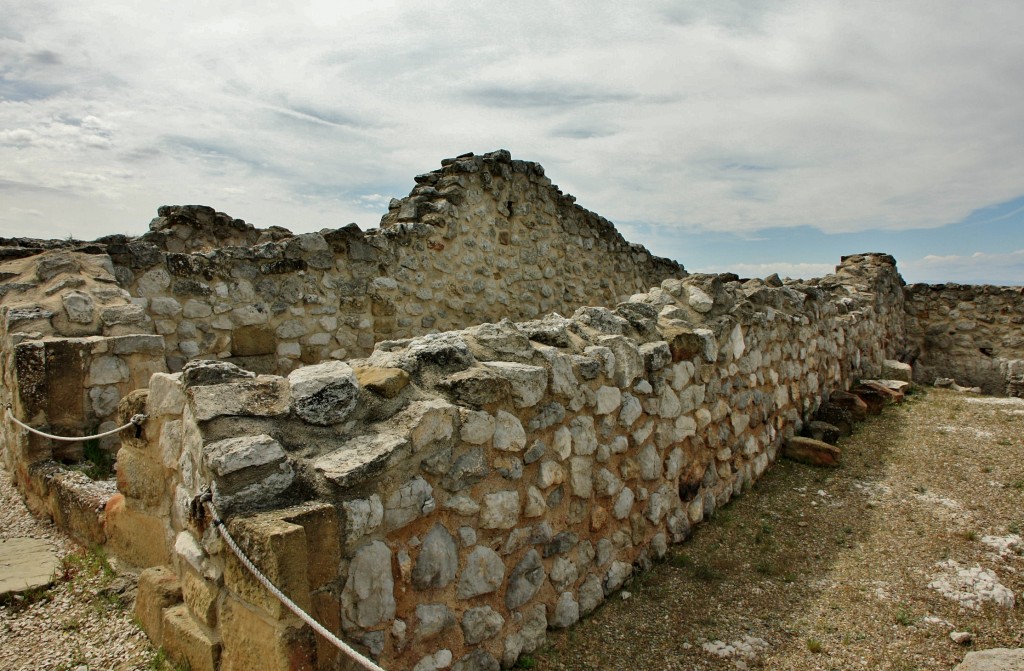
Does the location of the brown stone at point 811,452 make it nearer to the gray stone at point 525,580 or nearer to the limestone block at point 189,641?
the gray stone at point 525,580

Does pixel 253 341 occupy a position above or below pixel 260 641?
above

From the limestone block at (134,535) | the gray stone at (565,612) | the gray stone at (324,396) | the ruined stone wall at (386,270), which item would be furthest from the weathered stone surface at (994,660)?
the ruined stone wall at (386,270)

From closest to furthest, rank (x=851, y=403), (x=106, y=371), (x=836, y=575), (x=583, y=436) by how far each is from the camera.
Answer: (x=583, y=436) < (x=836, y=575) < (x=106, y=371) < (x=851, y=403)

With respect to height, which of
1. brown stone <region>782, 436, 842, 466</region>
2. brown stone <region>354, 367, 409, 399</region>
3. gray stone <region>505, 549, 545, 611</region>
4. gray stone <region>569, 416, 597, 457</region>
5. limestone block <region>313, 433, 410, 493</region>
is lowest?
gray stone <region>505, 549, 545, 611</region>

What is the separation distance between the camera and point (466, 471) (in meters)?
2.62

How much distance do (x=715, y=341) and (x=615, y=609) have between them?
2.05 metres

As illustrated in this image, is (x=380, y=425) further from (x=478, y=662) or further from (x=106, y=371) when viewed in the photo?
(x=106, y=371)

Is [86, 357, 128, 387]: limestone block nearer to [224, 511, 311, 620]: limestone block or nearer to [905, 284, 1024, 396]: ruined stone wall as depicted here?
[224, 511, 311, 620]: limestone block

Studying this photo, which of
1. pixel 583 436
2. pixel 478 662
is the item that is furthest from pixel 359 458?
pixel 583 436

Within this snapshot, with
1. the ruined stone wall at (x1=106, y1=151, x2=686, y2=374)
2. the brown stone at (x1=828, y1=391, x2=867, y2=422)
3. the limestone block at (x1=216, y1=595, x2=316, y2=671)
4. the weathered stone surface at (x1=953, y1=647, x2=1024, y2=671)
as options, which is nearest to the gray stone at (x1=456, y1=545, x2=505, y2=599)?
the limestone block at (x1=216, y1=595, x2=316, y2=671)

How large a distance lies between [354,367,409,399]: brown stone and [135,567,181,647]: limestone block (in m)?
1.16

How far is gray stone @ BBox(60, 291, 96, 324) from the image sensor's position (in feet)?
14.8

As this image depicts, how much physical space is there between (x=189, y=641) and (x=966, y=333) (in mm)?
12629

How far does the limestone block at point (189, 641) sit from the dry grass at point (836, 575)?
1.33m
